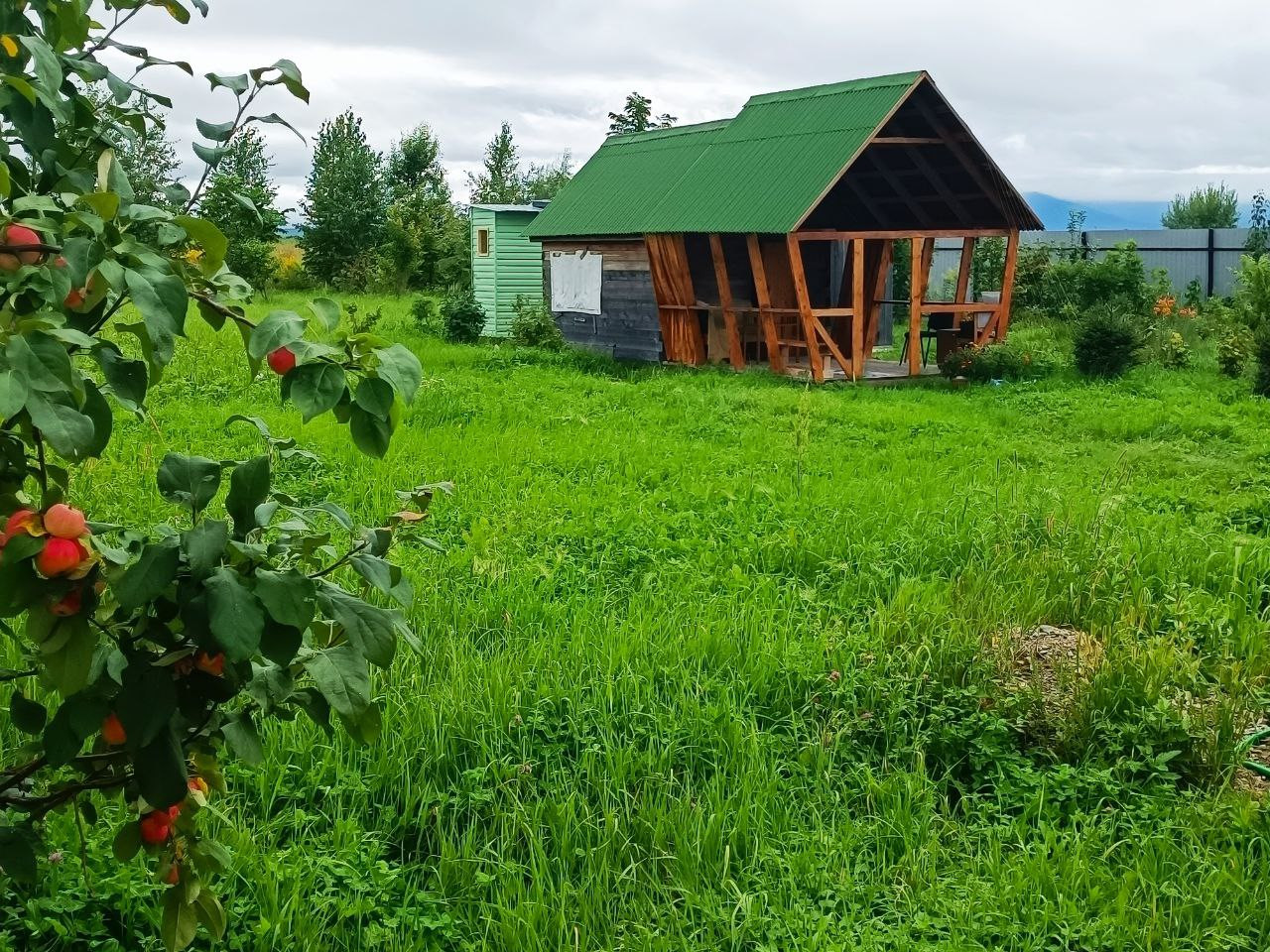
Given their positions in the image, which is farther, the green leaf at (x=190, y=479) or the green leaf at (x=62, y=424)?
the green leaf at (x=190, y=479)

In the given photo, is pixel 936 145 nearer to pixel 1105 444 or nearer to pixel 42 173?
pixel 1105 444

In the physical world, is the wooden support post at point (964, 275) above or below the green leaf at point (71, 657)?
above

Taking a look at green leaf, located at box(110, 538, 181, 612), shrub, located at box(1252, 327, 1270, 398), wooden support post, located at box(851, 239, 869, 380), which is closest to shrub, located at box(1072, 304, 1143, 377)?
shrub, located at box(1252, 327, 1270, 398)

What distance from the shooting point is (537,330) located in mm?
20219

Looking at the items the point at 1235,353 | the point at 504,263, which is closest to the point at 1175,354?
the point at 1235,353

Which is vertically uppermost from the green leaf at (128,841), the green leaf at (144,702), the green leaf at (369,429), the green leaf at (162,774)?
the green leaf at (369,429)

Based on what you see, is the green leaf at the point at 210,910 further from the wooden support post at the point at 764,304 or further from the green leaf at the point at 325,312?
the wooden support post at the point at 764,304

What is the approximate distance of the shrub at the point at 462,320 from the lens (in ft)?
70.8

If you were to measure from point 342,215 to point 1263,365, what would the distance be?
3027 cm

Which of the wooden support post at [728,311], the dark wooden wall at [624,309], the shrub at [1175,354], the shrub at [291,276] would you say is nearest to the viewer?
the shrub at [1175,354]

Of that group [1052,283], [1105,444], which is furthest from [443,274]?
[1105,444]

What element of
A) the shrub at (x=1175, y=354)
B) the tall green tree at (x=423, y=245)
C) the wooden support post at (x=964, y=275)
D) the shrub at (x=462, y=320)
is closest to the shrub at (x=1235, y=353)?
the shrub at (x=1175, y=354)

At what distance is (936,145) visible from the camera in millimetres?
16703

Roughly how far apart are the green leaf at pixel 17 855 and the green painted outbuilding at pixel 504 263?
833 inches
